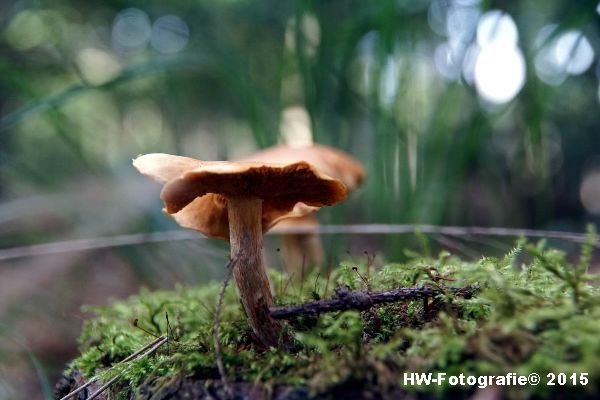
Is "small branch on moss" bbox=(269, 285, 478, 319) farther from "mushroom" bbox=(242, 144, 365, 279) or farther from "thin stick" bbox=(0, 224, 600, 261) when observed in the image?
"mushroom" bbox=(242, 144, 365, 279)

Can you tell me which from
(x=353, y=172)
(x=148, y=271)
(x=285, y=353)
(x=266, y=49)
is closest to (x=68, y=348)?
(x=148, y=271)

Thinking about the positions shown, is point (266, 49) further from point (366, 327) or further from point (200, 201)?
point (366, 327)

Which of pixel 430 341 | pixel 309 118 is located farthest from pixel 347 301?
pixel 309 118

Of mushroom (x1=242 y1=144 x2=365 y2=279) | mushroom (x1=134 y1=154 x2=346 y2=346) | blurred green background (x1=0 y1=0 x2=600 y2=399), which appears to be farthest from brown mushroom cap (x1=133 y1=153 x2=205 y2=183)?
mushroom (x1=242 y1=144 x2=365 y2=279)

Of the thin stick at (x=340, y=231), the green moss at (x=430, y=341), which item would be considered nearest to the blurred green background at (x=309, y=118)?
the thin stick at (x=340, y=231)

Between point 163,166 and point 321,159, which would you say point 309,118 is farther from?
point 163,166
